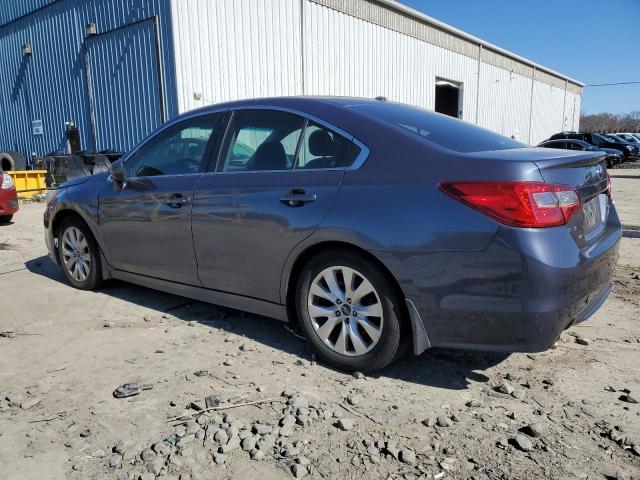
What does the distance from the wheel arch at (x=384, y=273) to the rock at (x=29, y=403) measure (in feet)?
5.03

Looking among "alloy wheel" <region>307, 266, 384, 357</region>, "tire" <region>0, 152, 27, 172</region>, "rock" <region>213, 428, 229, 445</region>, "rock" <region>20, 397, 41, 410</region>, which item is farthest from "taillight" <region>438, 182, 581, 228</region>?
"tire" <region>0, 152, 27, 172</region>

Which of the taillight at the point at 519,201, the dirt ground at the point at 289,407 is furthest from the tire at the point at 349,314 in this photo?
the taillight at the point at 519,201

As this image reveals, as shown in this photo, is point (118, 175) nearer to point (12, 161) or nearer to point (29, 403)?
point (29, 403)

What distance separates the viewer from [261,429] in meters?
2.56

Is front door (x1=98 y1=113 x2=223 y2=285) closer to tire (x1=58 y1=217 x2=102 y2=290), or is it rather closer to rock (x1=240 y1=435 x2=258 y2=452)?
tire (x1=58 y1=217 x2=102 y2=290)

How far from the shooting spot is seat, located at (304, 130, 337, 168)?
319 cm

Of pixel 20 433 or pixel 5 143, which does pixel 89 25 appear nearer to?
pixel 5 143

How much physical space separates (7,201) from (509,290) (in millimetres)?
8956

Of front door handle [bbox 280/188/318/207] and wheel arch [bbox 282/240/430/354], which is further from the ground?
front door handle [bbox 280/188/318/207]

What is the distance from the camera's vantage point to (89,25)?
13.7 meters

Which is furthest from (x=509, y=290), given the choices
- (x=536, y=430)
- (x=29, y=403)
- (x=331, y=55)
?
(x=331, y=55)

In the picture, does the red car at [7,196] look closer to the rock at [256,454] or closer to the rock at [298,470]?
the rock at [256,454]

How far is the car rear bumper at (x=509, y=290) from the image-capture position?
8.25ft

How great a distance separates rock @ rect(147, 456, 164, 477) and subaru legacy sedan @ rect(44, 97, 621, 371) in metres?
1.20
